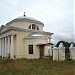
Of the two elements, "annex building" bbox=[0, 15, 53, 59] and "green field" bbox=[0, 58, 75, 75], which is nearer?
"green field" bbox=[0, 58, 75, 75]

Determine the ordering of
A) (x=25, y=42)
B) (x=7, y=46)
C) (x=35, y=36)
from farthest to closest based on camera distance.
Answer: (x=7, y=46), (x=25, y=42), (x=35, y=36)

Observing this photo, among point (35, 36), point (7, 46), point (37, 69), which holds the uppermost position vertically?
point (35, 36)

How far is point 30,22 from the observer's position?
A: 108 ft

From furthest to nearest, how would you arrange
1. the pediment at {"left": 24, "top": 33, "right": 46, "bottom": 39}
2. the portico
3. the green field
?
the portico < the pediment at {"left": 24, "top": 33, "right": 46, "bottom": 39} < the green field

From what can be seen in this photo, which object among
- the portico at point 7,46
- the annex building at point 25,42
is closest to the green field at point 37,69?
the annex building at point 25,42

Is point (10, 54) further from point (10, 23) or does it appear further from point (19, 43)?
point (10, 23)

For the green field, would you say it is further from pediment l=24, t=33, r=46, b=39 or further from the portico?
the portico

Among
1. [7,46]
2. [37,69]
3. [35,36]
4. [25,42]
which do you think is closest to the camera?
[37,69]

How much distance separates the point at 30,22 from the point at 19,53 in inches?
236

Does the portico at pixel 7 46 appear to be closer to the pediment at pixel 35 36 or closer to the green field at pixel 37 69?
the pediment at pixel 35 36

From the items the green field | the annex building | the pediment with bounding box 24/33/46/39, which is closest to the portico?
the annex building

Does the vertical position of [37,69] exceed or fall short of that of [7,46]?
it falls short

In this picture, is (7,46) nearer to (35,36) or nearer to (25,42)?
(25,42)

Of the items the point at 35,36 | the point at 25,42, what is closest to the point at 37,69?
the point at 35,36
